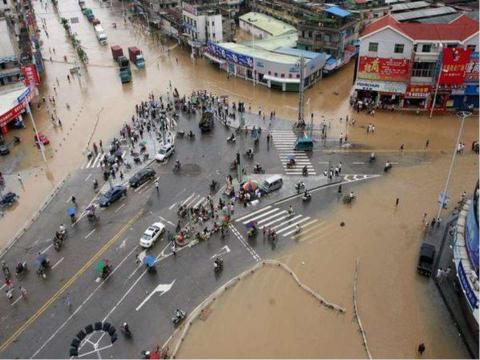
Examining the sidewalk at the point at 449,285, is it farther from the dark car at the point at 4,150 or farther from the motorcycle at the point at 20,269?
the dark car at the point at 4,150

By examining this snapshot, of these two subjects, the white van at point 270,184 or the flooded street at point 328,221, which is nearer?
the flooded street at point 328,221

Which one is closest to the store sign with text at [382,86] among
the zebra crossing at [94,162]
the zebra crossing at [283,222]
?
the zebra crossing at [283,222]

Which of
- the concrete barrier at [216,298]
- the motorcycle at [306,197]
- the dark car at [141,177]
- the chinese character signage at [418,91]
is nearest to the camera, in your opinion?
the concrete barrier at [216,298]

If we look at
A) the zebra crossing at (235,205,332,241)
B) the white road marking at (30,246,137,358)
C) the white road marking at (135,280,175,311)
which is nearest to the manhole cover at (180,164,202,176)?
the zebra crossing at (235,205,332,241)

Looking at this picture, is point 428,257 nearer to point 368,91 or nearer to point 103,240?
point 103,240

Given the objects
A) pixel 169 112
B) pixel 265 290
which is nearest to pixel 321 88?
pixel 169 112
